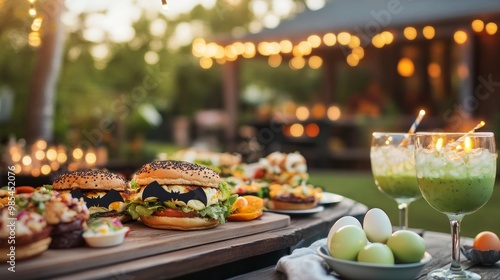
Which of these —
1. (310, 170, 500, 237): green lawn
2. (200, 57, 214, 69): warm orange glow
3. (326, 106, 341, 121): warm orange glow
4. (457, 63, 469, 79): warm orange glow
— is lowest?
(310, 170, 500, 237): green lawn

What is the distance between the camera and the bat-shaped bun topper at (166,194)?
2.63m

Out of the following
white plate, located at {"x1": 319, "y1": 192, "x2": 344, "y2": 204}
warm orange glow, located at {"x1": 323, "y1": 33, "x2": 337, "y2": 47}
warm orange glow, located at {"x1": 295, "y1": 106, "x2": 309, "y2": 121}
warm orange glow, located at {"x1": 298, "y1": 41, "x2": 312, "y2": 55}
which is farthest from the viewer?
warm orange glow, located at {"x1": 295, "y1": 106, "x2": 309, "y2": 121}

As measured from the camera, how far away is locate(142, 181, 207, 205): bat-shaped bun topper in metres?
2.63

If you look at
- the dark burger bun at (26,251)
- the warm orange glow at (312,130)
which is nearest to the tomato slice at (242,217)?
the dark burger bun at (26,251)

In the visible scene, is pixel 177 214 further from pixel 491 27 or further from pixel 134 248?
pixel 491 27

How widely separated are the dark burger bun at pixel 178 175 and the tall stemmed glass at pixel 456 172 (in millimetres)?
932

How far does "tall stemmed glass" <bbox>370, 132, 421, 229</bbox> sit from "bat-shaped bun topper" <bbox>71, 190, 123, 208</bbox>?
1.44 metres

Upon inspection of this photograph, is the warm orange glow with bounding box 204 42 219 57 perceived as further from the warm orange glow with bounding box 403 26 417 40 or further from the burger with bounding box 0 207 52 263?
the burger with bounding box 0 207 52 263

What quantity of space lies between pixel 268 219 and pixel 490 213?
636 cm

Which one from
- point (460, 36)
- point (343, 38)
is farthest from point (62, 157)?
point (460, 36)

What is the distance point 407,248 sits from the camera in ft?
7.27

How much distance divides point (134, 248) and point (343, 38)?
11989mm

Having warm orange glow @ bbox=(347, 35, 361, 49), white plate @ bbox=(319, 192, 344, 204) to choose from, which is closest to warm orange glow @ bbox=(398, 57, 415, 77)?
warm orange glow @ bbox=(347, 35, 361, 49)

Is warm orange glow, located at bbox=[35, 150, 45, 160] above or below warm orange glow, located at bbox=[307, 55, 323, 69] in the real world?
below
